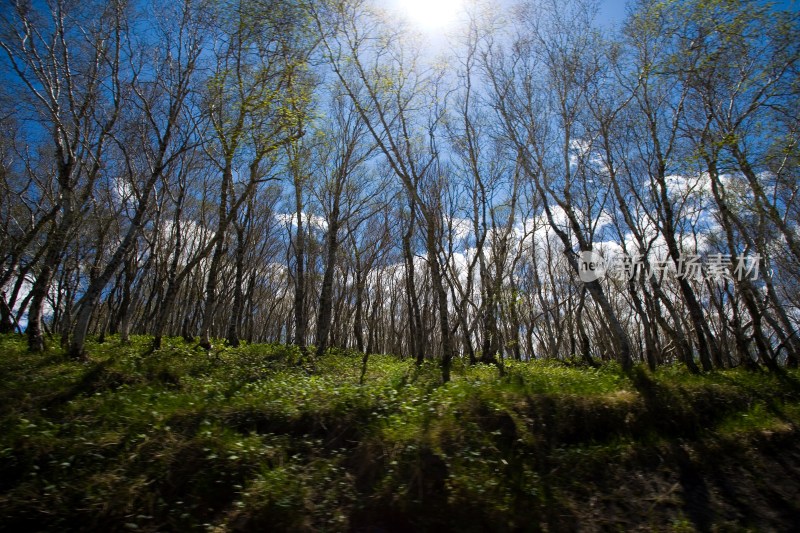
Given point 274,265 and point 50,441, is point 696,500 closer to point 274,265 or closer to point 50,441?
point 50,441

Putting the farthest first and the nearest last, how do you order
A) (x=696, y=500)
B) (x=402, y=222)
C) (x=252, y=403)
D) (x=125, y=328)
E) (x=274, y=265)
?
(x=274, y=265), (x=402, y=222), (x=125, y=328), (x=252, y=403), (x=696, y=500)

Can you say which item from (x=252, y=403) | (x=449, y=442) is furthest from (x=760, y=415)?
(x=252, y=403)

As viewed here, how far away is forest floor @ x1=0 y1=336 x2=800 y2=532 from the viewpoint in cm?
419

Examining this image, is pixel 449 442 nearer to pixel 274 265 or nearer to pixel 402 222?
pixel 402 222

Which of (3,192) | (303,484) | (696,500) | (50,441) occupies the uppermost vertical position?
(3,192)

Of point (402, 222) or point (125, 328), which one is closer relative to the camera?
point (125, 328)

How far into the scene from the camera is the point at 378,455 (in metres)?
5.07

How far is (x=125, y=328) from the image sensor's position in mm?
12828

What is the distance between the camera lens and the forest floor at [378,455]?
4.19m

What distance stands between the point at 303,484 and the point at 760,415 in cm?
842

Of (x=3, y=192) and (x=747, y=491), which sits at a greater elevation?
(x=3, y=192)

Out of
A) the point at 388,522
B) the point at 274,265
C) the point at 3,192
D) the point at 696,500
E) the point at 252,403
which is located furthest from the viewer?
the point at 274,265

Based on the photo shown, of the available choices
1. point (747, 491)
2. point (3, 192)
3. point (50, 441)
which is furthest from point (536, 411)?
point (3, 192)

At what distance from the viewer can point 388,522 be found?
4.30 metres
